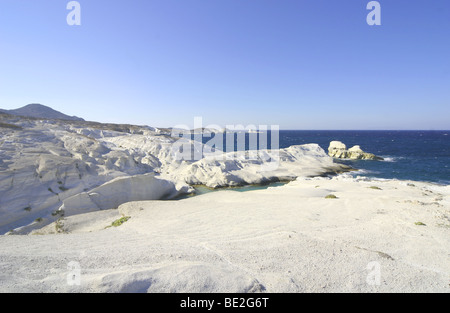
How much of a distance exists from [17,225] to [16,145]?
604 inches

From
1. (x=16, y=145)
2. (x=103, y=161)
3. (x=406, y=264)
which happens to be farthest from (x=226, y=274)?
(x=16, y=145)

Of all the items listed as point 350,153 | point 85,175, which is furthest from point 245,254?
point 350,153

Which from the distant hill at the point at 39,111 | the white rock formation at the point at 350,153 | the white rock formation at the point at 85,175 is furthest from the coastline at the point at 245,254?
the distant hill at the point at 39,111

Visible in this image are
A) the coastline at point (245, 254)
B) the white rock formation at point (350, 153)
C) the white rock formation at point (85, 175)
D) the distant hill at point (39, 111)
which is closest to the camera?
the coastline at point (245, 254)

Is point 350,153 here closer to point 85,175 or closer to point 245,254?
point 245,254

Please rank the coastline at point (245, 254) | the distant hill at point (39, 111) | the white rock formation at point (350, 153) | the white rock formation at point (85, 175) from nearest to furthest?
the coastline at point (245, 254), the white rock formation at point (85, 175), the white rock formation at point (350, 153), the distant hill at point (39, 111)

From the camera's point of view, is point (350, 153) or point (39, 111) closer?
point (350, 153)

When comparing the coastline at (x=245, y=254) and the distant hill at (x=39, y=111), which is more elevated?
the distant hill at (x=39, y=111)

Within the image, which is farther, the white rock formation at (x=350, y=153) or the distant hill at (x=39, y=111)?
the distant hill at (x=39, y=111)

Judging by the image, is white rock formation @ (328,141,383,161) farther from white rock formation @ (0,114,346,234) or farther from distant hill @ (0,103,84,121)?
distant hill @ (0,103,84,121)

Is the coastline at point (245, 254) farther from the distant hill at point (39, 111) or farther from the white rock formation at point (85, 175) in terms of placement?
the distant hill at point (39, 111)

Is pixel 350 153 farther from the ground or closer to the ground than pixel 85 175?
farther from the ground
